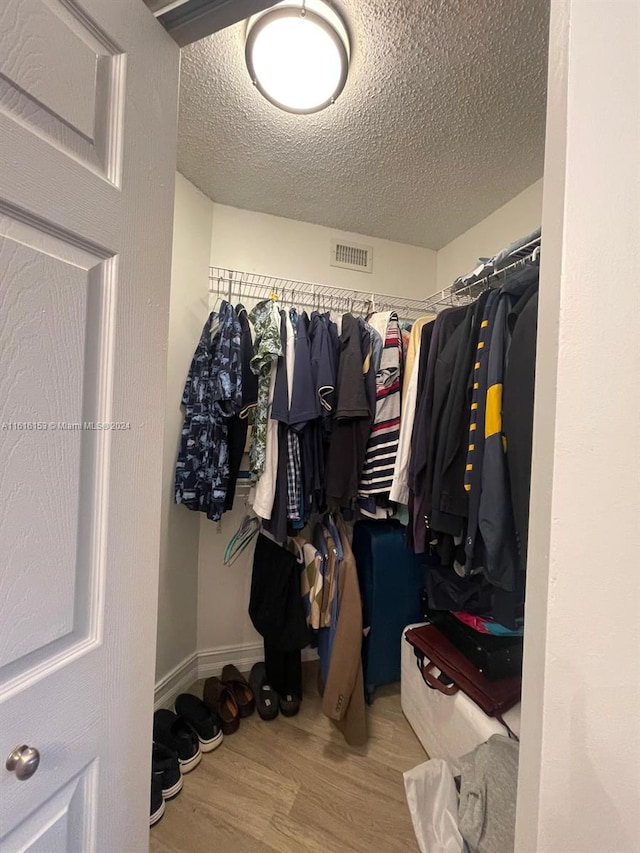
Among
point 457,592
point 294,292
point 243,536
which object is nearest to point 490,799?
point 457,592

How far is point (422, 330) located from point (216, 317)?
91cm

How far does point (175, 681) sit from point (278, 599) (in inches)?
24.3

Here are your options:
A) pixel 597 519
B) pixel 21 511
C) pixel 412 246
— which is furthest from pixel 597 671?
pixel 412 246

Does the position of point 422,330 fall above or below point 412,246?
below

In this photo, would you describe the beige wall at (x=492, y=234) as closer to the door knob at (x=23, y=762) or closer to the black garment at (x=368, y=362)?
the black garment at (x=368, y=362)

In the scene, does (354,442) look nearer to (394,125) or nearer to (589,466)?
(589,466)

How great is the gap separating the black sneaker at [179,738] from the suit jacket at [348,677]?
0.50 m

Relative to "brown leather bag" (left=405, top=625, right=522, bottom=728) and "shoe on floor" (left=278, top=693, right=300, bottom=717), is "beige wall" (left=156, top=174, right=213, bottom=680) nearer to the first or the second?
"shoe on floor" (left=278, top=693, right=300, bottom=717)

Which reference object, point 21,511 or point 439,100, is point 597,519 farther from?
point 439,100

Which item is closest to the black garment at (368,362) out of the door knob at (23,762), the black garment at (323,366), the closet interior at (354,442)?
the closet interior at (354,442)

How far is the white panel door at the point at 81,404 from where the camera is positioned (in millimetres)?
393

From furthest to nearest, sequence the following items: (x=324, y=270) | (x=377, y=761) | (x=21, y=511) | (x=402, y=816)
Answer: (x=324, y=270), (x=377, y=761), (x=402, y=816), (x=21, y=511)

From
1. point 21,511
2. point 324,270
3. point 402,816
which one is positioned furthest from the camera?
point 324,270

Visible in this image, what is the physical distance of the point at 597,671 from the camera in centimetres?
49
